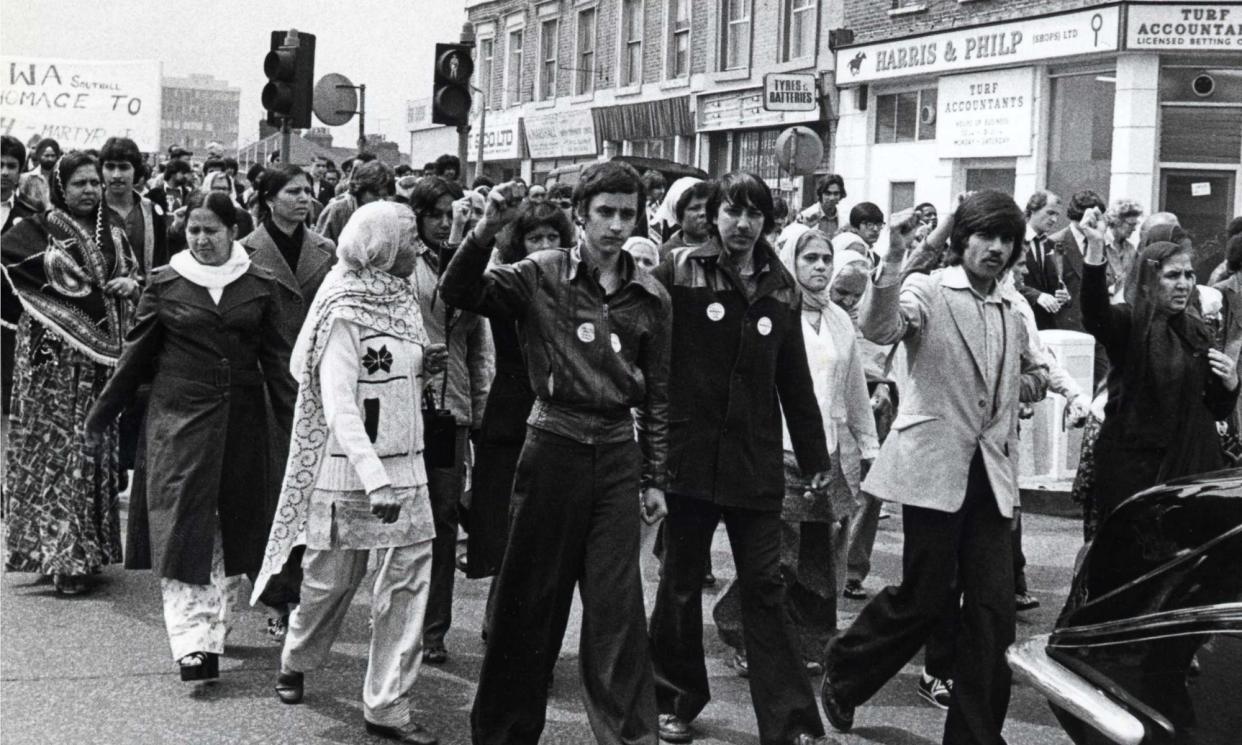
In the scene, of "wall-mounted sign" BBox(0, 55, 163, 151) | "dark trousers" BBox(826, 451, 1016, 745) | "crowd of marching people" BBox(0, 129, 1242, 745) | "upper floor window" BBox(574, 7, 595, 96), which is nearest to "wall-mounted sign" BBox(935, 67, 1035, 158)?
"wall-mounted sign" BBox(0, 55, 163, 151)

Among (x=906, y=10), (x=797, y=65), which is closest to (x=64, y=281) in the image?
(x=906, y=10)

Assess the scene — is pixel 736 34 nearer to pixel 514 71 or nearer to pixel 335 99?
pixel 514 71

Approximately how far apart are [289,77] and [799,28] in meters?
16.6

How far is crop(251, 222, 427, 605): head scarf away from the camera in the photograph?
6.13 metres

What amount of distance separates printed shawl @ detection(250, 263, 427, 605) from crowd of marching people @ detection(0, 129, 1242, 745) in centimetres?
1

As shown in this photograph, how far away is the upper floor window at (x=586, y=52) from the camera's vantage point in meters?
37.7

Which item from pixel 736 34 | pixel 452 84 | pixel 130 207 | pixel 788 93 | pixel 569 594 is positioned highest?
pixel 736 34

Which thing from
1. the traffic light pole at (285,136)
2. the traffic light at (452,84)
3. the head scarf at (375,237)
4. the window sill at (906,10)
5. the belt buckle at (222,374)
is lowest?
the belt buckle at (222,374)

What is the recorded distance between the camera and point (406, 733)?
19.8ft

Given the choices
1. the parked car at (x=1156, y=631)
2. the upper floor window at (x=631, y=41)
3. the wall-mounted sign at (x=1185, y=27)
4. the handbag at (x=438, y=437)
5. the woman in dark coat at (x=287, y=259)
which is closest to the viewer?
the parked car at (x=1156, y=631)

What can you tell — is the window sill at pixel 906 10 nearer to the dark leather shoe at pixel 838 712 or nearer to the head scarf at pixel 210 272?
the head scarf at pixel 210 272

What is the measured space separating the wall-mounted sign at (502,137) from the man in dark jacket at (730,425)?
A: 35.6m

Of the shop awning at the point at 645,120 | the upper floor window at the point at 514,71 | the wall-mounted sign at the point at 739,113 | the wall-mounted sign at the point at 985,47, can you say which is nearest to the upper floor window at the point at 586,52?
the shop awning at the point at 645,120

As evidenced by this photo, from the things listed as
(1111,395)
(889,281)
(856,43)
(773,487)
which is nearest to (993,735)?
(773,487)
